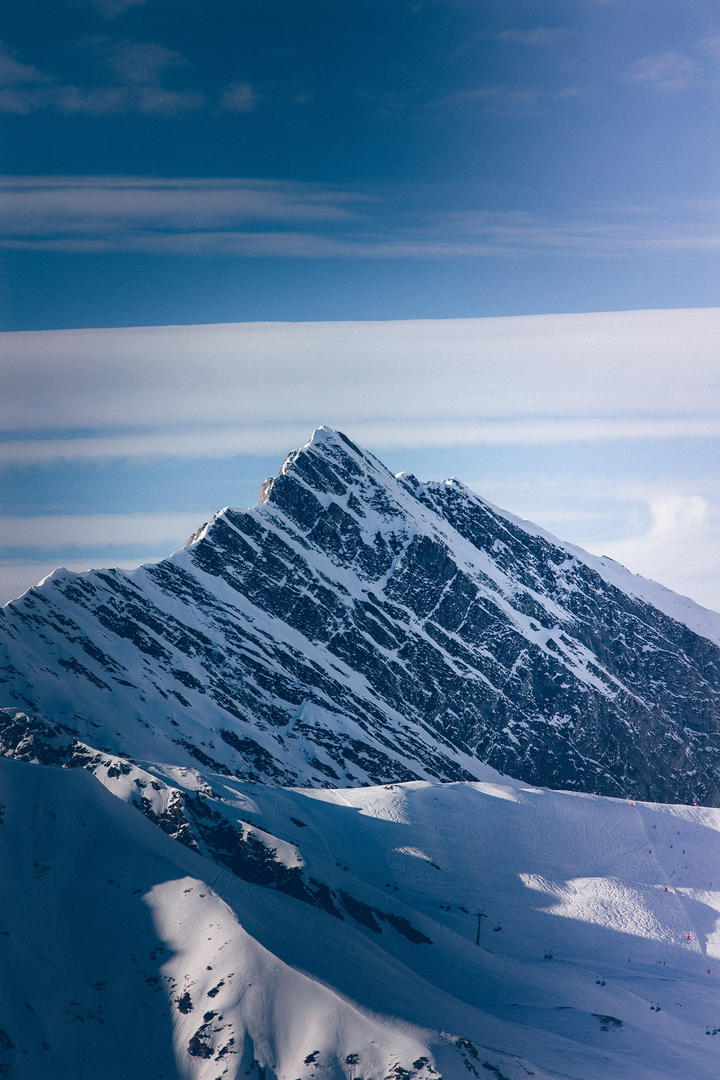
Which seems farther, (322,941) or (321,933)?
(321,933)

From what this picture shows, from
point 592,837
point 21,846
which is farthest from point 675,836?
point 21,846

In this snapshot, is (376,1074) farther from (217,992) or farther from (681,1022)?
(681,1022)

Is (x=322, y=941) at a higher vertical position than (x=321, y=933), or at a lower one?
lower

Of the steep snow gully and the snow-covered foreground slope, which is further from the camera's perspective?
the steep snow gully

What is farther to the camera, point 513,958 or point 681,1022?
point 513,958

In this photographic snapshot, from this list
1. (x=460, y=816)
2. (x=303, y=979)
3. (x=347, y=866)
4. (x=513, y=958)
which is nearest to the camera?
(x=303, y=979)

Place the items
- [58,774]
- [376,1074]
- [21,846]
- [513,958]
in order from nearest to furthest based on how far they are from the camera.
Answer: [376,1074] → [21,846] → [58,774] → [513,958]

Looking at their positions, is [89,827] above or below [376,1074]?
above

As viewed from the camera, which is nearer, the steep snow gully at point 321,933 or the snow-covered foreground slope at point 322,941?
the snow-covered foreground slope at point 322,941
